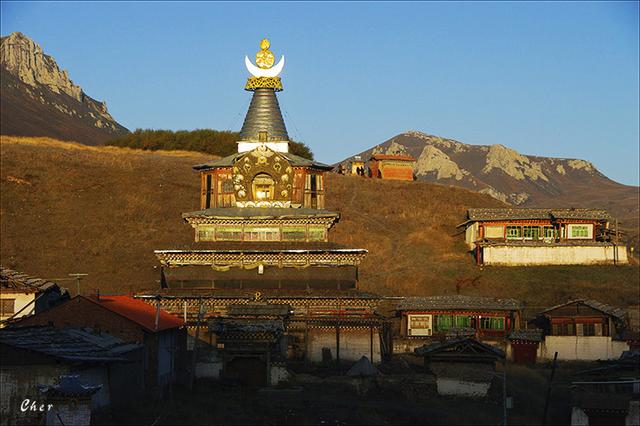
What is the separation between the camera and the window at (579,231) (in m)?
93.9

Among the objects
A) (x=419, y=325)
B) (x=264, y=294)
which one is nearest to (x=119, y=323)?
(x=264, y=294)

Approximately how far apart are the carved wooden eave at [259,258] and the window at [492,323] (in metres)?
13.2

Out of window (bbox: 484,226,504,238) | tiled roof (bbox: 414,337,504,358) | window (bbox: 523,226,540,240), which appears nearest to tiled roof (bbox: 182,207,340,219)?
tiled roof (bbox: 414,337,504,358)

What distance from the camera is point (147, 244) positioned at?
9681 centimetres

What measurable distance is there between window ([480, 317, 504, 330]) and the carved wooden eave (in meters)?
13.2

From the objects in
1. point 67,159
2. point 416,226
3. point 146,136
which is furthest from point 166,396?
point 146,136

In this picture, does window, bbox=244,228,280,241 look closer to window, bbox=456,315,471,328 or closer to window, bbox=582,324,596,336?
window, bbox=456,315,471,328

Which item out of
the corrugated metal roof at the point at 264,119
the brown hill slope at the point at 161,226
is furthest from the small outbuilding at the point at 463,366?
the corrugated metal roof at the point at 264,119

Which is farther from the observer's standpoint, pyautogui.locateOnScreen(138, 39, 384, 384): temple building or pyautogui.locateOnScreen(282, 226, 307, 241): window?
pyautogui.locateOnScreen(282, 226, 307, 241): window

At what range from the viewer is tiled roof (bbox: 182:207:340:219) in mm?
64500

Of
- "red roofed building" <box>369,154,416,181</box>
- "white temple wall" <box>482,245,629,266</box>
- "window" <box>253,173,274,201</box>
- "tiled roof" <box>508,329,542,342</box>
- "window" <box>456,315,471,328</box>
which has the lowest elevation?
"tiled roof" <box>508,329,542,342</box>

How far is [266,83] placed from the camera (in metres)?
71.4

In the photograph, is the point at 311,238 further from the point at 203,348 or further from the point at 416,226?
the point at 416,226

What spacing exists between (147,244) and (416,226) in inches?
1274
